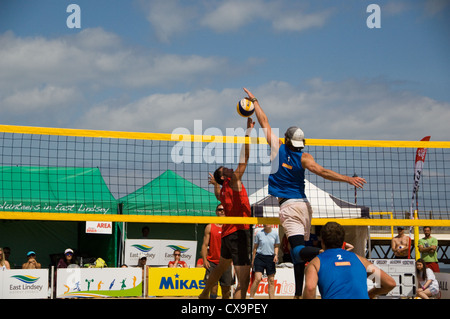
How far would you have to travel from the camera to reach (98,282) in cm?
1347

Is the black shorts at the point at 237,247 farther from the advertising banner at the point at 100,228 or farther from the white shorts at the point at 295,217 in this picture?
the advertising banner at the point at 100,228

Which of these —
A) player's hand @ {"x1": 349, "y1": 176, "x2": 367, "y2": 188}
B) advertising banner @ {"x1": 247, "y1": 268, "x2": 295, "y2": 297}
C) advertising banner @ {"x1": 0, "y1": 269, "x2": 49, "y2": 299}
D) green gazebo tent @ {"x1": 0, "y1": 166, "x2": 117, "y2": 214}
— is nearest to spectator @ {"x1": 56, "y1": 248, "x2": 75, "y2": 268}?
advertising banner @ {"x1": 0, "y1": 269, "x2": 49, "y2": 299}

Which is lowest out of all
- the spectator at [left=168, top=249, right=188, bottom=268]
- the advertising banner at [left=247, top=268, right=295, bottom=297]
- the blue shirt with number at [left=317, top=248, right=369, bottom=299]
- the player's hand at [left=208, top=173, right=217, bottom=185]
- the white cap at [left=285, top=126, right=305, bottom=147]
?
the advertising banner at [left=247, top=268, right=295, bottom=297]

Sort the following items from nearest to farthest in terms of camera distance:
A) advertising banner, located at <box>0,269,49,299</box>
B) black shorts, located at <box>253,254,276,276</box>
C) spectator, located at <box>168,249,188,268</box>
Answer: black shorts, located at <box>253,254,276,276</box>, advertising banner, located at <box>0,269,49,299</box>, spectator, located at <box>168,249,188,268</box>

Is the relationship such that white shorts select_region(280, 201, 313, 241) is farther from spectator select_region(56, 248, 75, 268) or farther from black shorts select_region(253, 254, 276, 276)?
spectator select_region(56, 248, 75, 268)

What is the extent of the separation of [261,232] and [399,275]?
320 cm

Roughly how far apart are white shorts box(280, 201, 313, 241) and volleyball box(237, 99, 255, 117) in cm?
130

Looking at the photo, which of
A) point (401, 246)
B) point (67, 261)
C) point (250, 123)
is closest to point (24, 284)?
point (67, 261)

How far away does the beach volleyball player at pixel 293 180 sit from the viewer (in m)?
6.55

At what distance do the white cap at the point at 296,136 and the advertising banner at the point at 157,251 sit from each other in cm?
1041

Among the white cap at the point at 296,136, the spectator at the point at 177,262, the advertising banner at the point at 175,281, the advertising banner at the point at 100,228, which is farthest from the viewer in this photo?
the advertising banner at the point at 100,228

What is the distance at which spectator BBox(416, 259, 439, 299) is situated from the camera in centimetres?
1189

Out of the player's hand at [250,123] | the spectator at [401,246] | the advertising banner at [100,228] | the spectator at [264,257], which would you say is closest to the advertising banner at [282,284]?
the spectator at [264,257]
